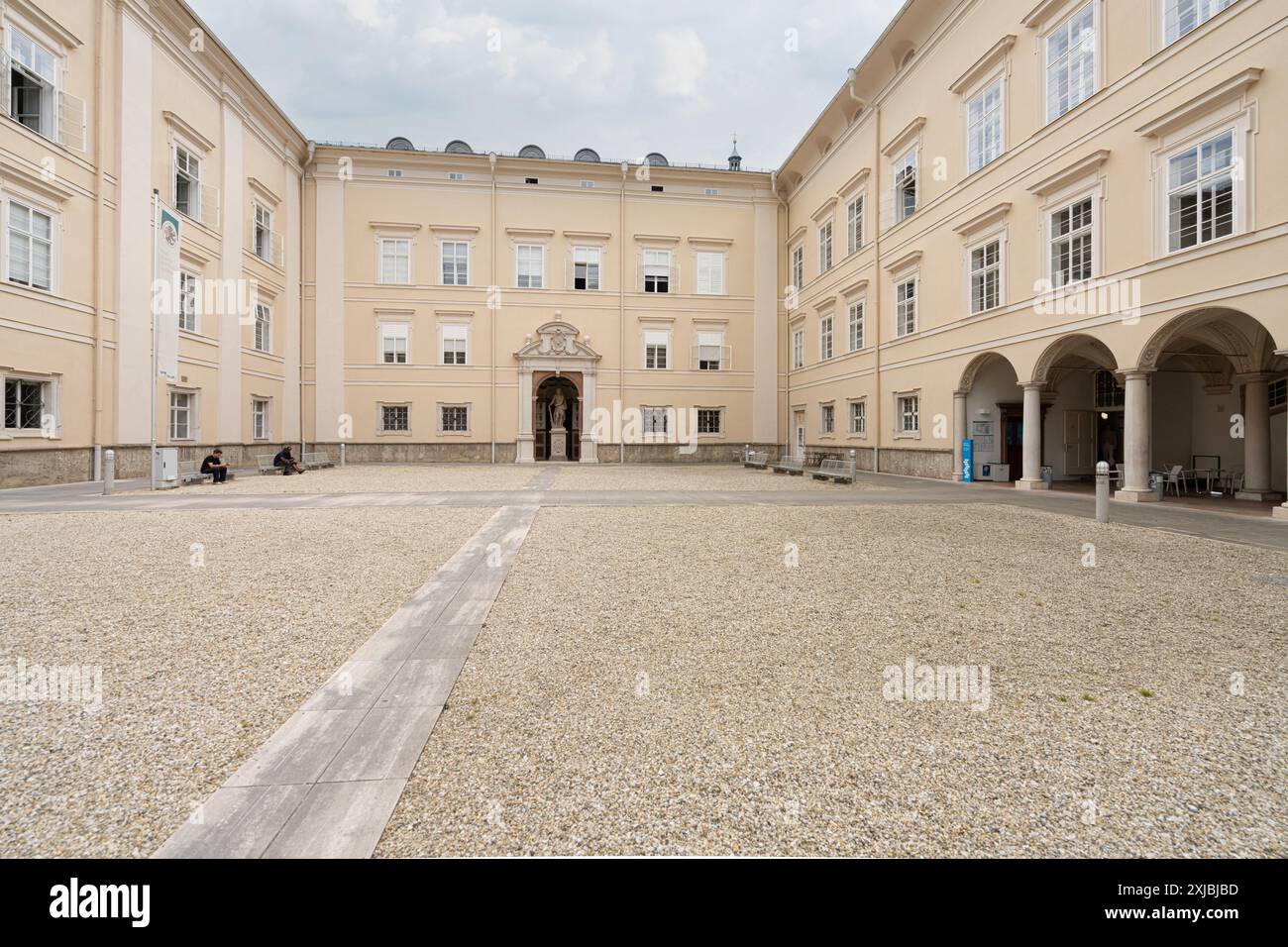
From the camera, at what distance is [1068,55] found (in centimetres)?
1498

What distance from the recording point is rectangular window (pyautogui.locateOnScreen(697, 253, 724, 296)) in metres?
32.0

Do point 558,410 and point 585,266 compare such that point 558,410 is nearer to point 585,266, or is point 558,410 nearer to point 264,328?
point 585,266

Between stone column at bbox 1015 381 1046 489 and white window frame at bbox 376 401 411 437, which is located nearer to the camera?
stone column at bbox 1015 381 1046 489

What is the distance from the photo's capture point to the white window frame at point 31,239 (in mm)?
15078

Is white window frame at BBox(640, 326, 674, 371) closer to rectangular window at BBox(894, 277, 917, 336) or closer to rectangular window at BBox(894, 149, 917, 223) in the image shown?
rectangular window at BBox(894, 277, 917, 336)

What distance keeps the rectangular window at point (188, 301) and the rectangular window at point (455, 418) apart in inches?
416

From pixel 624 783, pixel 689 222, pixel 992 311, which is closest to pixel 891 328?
pixel 992 311

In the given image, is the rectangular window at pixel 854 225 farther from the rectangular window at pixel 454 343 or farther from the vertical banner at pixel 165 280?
the vertical banner at pixel 165 280

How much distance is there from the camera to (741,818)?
2479 mm

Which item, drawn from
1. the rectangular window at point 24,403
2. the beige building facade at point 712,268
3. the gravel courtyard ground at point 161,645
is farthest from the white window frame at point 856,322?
the rectangular window at point 24,403

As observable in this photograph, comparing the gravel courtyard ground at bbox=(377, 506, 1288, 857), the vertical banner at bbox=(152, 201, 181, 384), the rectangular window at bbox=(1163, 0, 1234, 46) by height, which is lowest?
the gravel courtyard ground at bbox=(377, 506, 1288, 857)

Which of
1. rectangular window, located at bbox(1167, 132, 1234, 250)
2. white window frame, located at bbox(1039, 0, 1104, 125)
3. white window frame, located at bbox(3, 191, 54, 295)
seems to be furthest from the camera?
white window frame, located at bbox(3, 191, 54, 295)

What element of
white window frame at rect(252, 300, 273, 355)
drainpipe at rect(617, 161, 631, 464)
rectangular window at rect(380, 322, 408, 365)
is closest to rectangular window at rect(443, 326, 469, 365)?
rectangular window at rect(380, 322, 408, 365)

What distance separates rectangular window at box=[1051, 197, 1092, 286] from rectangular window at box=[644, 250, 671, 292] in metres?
18.9
